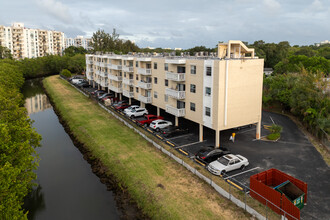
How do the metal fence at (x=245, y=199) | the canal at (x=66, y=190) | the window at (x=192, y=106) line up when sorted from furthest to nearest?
the window at (x=192, y=106), the canal at (x=66, y=190), the metal fence at (x=245, y=199)

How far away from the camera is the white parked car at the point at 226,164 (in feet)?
84.1

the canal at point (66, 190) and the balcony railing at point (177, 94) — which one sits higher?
the balcony railing at point (177, 94)

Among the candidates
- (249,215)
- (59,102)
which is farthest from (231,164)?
(59,102)

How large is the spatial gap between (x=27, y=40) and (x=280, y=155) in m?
168

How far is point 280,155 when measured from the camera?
1199 inches

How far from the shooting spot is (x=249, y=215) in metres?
19.5

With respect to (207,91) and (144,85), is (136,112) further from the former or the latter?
(207,91)

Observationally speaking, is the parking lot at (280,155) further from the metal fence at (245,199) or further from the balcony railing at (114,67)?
the balcony railing at (114,67)

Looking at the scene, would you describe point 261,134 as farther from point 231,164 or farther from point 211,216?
point 211,216

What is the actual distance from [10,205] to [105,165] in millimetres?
14040

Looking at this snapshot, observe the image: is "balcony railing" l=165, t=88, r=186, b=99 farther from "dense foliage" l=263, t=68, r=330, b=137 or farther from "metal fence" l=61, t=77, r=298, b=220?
"dense foliage" l=263, t=68, r=330, b=137

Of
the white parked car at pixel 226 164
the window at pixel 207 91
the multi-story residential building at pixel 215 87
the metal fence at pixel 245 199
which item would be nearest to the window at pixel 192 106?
the multi-story residential building at pixel 215 87

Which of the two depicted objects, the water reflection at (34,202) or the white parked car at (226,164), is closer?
the water reflection at (34,202)

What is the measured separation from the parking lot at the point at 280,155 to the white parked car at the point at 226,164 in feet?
1.76
